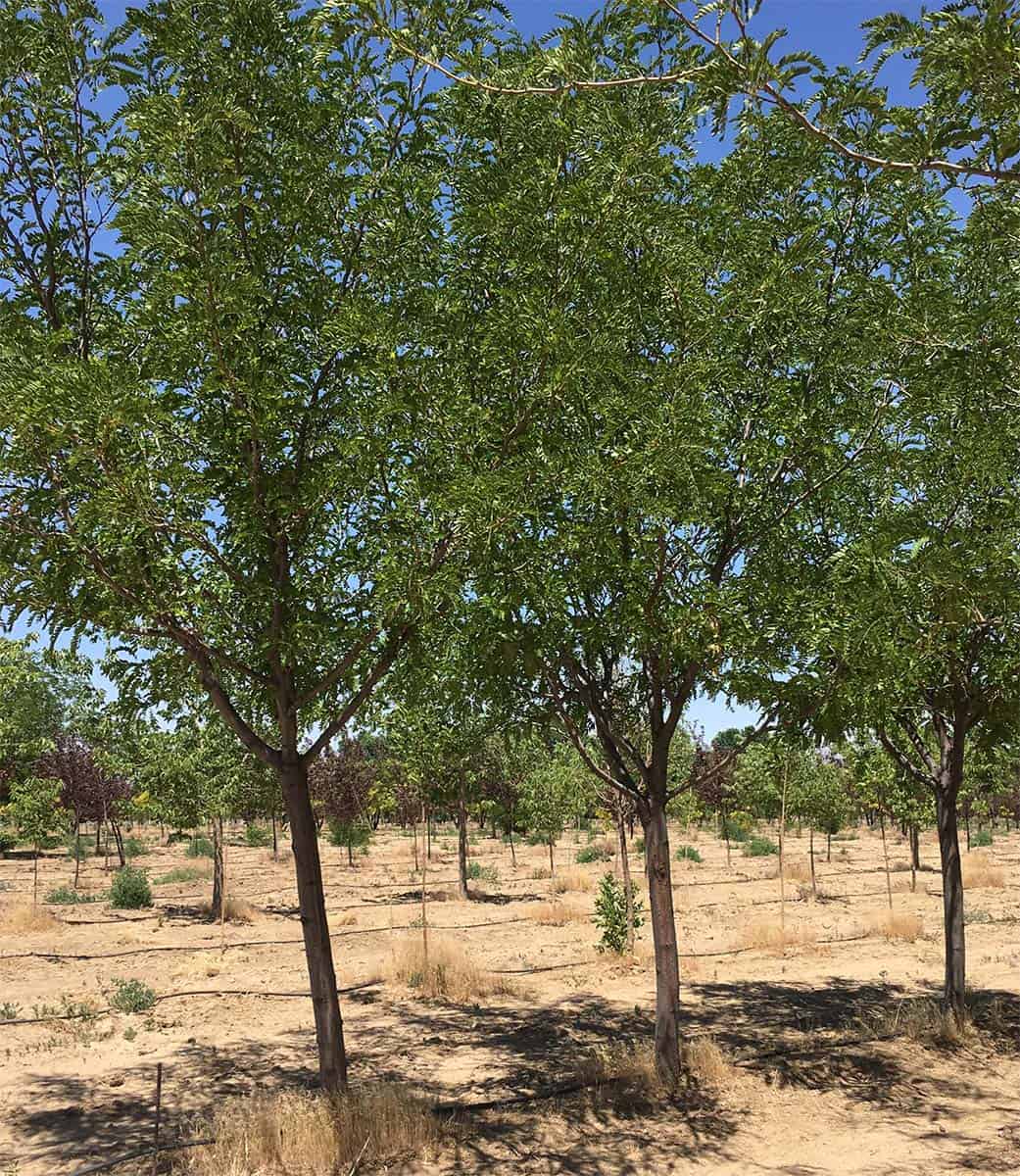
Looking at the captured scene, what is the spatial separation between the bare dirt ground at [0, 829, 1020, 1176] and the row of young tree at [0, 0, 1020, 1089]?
137 centimetres

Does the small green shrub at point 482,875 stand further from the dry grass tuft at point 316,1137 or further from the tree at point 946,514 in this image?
the dry grass tuft at point 316,1137

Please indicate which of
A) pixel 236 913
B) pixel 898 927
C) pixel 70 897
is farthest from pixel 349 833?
pixel 898 927

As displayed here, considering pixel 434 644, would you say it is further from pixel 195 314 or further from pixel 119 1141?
Answer: pixel 119 1141

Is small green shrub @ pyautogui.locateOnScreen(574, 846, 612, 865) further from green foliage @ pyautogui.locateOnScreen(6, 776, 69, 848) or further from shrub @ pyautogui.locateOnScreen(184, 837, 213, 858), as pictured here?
green foliage @ pyautogui.locateOnScreen(6, 776, 69, 848)

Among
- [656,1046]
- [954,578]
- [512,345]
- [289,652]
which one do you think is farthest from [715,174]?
[656,1046]

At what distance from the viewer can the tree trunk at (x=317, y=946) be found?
6.73 m

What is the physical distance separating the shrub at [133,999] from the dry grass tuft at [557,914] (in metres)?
9.02

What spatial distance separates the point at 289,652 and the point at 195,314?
2357 millimetres

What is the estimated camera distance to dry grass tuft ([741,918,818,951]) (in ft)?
52.2

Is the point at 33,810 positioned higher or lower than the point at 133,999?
higher

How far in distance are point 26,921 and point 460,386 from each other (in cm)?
1709

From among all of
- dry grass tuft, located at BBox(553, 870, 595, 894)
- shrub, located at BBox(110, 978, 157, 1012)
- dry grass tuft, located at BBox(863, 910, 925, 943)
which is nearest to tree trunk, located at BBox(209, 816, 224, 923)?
shrub, located at BBox(110, 978, 157, 1012)

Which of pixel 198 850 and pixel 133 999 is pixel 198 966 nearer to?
pixel 133 999

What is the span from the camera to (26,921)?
1788 centimetres
